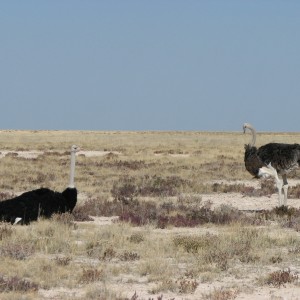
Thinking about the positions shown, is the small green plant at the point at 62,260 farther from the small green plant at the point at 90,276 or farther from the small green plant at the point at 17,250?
the small green plant at the point at 90,276

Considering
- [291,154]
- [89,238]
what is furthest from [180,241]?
[291,154]

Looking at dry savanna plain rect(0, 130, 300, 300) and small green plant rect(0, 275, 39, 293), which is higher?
dry savanna plain rect(0, 130, 300, 300)

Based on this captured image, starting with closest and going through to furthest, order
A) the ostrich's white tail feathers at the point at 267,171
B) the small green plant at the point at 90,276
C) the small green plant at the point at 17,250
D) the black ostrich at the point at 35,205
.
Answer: the small green plant at the point at 90,276, the small green plant at the point at 17,250, the black ostrich at the point at 35,205, the ostrich's white tail feathers at the point at 267,171

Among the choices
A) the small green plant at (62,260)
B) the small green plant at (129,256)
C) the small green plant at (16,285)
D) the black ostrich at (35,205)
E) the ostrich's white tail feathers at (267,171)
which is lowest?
the small green plant at (16,285)

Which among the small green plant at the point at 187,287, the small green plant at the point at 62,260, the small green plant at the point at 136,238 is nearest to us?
the small green plant at the point at 187,287

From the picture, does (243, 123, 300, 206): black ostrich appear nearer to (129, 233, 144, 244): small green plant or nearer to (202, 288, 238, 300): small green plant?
(129, 233, 144, 244): small green plant

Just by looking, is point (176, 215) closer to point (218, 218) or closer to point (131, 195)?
point (218, 218)

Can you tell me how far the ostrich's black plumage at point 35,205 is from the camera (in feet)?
43.3

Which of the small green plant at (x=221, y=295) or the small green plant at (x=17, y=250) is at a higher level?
the small green plant at (x=17, y=250)

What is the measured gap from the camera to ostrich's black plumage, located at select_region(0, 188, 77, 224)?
43.3 ft

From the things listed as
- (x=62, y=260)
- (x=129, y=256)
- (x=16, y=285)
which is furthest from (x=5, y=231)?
(x=16, y=285)

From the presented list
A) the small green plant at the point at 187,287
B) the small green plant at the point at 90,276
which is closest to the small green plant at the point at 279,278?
the small green plant at the point at 187,287

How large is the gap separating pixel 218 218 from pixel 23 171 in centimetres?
1546

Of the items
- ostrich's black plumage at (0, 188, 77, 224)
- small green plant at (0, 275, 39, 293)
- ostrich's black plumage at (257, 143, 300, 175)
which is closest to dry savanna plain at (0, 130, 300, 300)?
small green plant at (0, 275, 39, 293)
